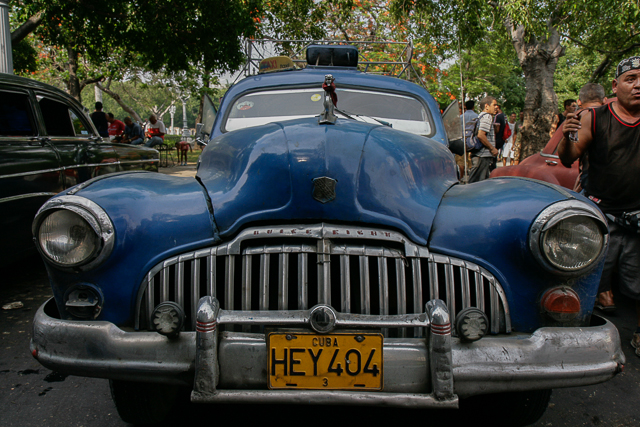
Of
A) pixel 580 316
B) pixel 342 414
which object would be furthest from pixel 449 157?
pixel 342 414

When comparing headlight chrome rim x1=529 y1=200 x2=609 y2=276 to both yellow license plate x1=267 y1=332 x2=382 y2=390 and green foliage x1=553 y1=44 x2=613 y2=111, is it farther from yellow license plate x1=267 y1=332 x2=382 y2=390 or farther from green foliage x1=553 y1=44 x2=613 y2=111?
green foliage x1=553 y1=44 x2=613 y2=111

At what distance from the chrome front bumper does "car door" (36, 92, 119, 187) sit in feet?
10.5

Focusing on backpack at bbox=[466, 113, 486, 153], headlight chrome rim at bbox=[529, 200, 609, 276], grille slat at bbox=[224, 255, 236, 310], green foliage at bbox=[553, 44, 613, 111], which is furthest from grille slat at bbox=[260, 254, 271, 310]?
green foliage at bbox=[553, 44, 613, 111]

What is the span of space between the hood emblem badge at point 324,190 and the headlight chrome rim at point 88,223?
2.68 feet

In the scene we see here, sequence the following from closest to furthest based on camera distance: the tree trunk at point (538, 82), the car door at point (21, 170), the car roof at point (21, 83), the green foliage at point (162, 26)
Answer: the car door at point (21, 170)
the car roof at point (21, 83)
the green foliage at point (162, 26)
the tree trunk at point (538, 82)

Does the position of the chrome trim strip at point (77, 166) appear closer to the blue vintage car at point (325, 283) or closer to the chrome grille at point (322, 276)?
the blue vintage car at point (325, 283)

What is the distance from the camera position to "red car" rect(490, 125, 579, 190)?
→ 4824 mm

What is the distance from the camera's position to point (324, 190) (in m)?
1.92

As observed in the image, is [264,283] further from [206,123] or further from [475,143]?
→ [475,143]

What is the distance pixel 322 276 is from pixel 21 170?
10.6 ft

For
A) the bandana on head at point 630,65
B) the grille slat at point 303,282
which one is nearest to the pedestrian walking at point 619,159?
the bandana on head at point 630,65

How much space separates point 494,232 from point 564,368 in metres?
0.55

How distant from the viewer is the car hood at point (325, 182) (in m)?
1.94

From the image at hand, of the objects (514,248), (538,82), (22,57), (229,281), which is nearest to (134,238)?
(229,281)
